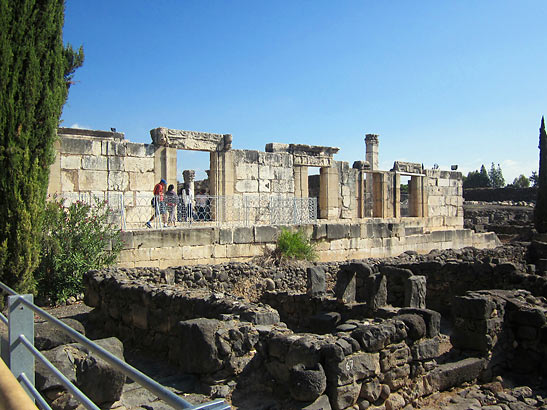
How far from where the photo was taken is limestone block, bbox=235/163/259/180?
1597 cm

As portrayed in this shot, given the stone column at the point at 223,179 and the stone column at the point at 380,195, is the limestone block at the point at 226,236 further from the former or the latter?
the stone column at the point at 380,195

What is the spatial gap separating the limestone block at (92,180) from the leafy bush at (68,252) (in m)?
2.59

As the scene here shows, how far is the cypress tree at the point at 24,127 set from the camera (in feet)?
28.2

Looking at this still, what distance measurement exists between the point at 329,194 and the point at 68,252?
35.0 ft

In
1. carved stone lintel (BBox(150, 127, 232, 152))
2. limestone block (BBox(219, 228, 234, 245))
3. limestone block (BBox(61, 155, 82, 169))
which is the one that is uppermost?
carved stone lintel (BBox(150, 127, 232, 152))

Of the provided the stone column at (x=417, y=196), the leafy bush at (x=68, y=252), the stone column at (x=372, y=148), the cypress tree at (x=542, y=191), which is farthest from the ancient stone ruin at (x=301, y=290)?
the cypress tree at (x=542, y=191)

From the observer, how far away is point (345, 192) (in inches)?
758

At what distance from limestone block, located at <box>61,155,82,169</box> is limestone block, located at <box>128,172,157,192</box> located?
143 cm

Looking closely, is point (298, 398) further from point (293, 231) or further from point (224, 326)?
point (293, 231)

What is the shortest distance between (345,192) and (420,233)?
3377 mm

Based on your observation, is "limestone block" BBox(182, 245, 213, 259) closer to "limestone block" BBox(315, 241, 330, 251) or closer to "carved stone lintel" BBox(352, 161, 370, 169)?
"limestone block" BBox(315, 241, 330, 251)

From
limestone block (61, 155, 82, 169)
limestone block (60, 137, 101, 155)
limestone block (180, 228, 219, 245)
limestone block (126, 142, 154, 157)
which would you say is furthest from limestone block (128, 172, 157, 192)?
limestone block (180, 228, 219, 245)

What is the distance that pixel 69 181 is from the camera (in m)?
12.9

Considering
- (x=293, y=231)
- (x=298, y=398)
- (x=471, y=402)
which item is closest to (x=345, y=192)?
(x=293, y=231)
